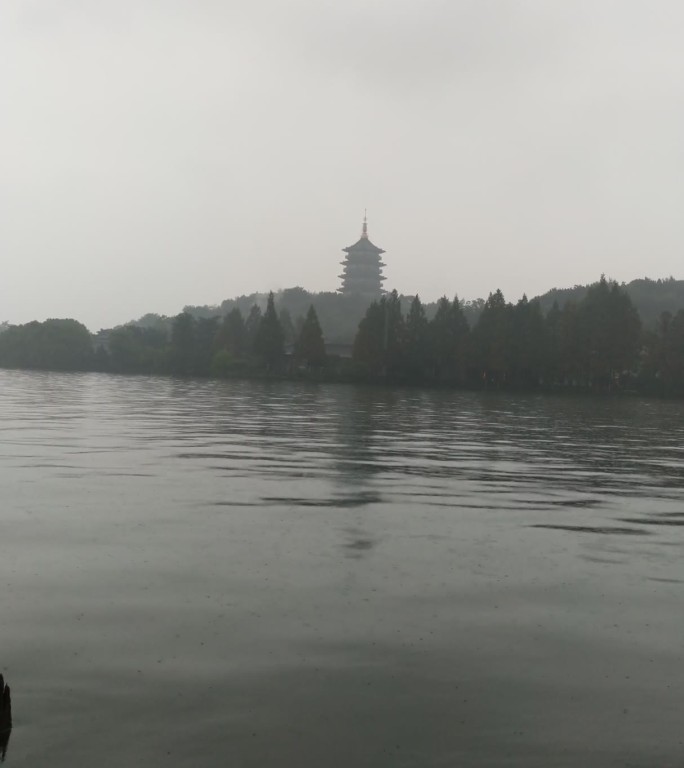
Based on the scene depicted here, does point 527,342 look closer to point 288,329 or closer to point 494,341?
point 494,341

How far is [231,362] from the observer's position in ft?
255

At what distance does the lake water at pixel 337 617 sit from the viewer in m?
4.76

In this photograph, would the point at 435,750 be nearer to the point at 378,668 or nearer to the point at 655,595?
the point at 378,668

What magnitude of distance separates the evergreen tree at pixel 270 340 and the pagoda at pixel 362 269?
6349cm

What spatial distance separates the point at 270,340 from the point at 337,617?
68.9 metres

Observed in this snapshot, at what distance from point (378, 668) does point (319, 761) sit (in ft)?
4.34

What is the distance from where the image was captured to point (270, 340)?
75.2 metres

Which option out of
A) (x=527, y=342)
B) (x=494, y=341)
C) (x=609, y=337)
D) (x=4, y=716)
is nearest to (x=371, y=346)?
(x=494, y=341)

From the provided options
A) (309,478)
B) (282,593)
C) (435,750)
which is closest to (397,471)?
(309,478)

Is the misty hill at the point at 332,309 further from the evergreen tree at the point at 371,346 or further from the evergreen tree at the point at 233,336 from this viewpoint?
the evergreen tree at the point at 371,346

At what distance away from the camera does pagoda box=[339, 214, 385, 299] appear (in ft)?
458

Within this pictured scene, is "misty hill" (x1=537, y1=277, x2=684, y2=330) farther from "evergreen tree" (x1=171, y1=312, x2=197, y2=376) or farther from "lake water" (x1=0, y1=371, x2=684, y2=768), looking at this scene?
"lake water" (x1=0, y1=371, x2=684, y2=768)

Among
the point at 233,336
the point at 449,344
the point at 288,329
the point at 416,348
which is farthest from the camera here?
the point at 288,329

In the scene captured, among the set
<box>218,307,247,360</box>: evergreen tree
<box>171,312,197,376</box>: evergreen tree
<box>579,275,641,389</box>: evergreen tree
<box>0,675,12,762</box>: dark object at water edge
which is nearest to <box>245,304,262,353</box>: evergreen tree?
<box>218,307,247,360</box>: evergreen tree
